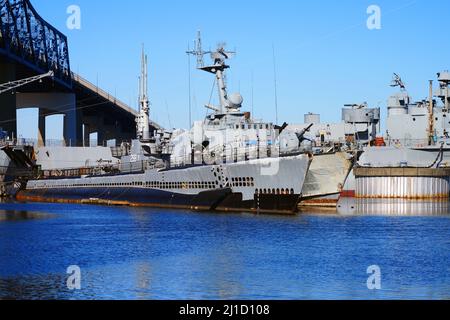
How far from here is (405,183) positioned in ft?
298

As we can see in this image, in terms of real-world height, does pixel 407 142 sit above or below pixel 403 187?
above

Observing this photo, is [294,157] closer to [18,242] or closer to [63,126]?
[18,242]

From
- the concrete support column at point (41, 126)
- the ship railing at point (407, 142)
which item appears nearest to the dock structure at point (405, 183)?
the ship railing at point (407, 142)

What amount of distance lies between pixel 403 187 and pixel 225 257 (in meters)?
59.0

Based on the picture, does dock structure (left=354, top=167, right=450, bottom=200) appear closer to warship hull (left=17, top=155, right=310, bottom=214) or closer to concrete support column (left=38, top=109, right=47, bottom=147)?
warship hull (left=17, top=155, right=310, bottom=214)

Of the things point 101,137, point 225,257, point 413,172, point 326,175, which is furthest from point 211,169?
point 101,137

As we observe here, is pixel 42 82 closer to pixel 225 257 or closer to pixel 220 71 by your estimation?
pixel 220 71

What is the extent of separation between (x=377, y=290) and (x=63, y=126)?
345 feet

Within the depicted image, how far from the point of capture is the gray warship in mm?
57812

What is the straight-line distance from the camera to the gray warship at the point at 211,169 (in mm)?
57812

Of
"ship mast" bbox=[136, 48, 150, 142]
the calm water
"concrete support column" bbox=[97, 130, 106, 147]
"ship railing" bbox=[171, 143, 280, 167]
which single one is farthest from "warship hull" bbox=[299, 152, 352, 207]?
"concrete support column" bbox=[97, 130, 106, 147]

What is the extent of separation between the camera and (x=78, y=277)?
29.8 meters

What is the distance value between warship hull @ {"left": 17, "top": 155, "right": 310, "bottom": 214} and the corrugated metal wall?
31.5 metres
